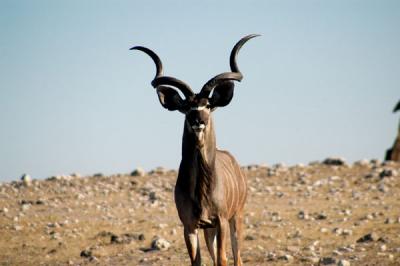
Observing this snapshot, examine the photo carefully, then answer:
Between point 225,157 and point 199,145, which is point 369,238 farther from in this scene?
point 199,145

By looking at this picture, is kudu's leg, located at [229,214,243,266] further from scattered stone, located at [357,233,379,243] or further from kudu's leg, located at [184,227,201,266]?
scattered stone, located at [357,233,379,243]

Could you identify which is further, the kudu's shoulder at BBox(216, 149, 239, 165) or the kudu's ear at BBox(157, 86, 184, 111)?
the kudu's shoulder at BBox(216, 149, 239, 165)

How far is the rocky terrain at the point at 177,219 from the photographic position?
48.8ft

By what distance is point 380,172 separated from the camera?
84.1 ft

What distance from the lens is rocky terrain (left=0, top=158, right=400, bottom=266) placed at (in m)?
14.9

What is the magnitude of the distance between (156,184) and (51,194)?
3.11 metres

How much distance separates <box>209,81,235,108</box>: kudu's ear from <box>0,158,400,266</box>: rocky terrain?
3661 mm

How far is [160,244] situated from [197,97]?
5533 mm

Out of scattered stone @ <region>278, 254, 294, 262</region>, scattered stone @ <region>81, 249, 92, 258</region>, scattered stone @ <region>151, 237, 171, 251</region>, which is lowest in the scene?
scattered stone @ <region>81, 249, 92, 258</region>

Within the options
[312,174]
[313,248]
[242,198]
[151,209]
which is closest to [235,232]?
[242,198]

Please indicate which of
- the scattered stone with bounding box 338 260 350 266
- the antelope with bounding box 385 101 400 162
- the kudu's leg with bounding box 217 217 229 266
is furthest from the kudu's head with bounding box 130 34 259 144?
the antelope with bounding box 385 101 400 162

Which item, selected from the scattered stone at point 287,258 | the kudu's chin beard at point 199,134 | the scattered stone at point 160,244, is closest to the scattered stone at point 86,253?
the scattered stone at point 160,244

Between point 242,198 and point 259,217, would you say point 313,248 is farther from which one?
point 259,217

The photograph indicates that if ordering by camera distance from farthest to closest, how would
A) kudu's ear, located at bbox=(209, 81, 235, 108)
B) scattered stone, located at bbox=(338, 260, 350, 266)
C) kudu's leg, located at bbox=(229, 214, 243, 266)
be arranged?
scattered stone, located at bbox=(338, 260, 350, 266) → kudu's leg, located at bbox=(229, 214, 243, 266) → kudu's ear, located at bbox=(209, 81, 235, 108)
